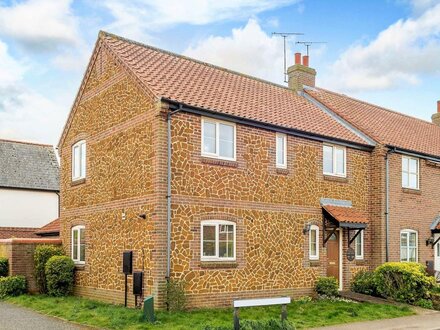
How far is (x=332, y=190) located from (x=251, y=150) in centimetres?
450

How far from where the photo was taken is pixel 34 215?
35.6 metres

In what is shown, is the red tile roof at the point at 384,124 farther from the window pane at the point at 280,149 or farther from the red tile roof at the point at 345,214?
the window pane at the point at 280,149

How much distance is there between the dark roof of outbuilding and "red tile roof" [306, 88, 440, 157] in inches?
729

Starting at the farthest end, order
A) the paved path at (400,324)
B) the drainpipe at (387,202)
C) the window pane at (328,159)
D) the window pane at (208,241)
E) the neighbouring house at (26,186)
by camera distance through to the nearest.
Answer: the neighbouring house at (26,186) < the drainpipe at (387,202) < the window pane at (328,159) < the window pane at (208,241) < the paved path at (400,324)

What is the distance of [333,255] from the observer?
2169 cm

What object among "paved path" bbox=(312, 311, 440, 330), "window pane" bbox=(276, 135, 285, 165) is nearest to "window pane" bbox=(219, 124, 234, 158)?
"window pane" bbox=(276, 135, 285, 165)

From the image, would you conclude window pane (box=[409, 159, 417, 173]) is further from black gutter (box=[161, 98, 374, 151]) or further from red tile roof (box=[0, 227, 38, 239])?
red tile roof (box=[0, 227, 38, 239])

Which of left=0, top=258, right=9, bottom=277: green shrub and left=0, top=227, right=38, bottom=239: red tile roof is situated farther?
left=0, top=227, right=38, bottom=239: red tile roof

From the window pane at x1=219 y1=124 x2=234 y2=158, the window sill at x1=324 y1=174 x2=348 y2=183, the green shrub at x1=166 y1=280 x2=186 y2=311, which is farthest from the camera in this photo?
the window sill at x1=324 y1=174 x2=348 y2=183

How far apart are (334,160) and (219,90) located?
5.28m

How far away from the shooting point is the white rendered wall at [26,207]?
34.5m

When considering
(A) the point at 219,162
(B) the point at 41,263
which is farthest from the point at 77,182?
(A) the point at 219,162

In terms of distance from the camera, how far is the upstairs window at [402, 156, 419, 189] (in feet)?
79.7

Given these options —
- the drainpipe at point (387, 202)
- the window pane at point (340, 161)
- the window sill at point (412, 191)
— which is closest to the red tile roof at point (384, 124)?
the drainpipe at point (387, 202)
